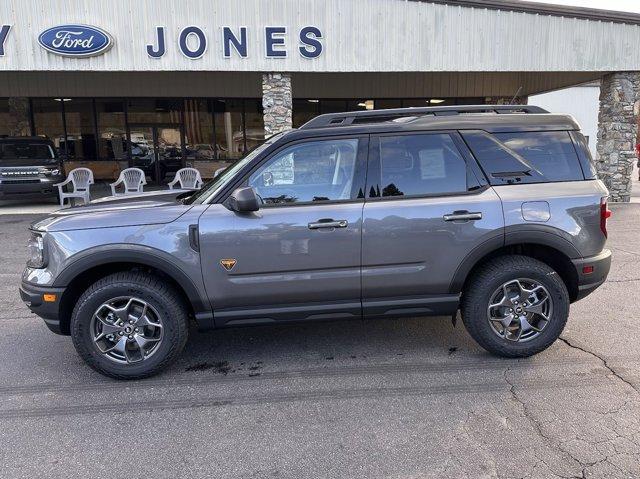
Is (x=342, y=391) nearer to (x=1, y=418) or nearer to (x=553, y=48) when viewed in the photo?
(x=1, y=418)

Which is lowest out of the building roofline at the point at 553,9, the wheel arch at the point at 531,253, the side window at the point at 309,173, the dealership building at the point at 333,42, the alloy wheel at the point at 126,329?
the alloy wheel at the point at 126,329

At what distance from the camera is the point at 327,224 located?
3621mm

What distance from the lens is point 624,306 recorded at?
5.12m

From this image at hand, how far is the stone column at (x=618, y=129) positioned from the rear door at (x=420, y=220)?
1108cm

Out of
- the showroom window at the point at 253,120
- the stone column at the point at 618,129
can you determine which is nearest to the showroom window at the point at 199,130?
the showroom window at the point at 253,120

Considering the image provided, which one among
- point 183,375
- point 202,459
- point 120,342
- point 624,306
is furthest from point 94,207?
point 624,306

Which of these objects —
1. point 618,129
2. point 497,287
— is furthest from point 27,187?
point 618,129

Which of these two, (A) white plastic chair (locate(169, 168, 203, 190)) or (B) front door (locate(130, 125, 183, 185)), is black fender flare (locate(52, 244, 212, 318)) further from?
(B) front door (locate(130, 125, 183, 185))

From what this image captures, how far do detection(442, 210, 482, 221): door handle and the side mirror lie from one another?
56.0 inches

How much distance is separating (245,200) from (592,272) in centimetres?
279

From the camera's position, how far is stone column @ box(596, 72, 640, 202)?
12359 mm

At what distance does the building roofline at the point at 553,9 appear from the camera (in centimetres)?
1145

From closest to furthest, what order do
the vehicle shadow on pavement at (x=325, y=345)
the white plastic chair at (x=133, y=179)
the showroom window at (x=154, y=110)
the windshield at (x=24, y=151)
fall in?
1. the vehicle shadow on pavement at (x=325, y=345)
2. the windshield at (x=24, y=151)
3. the white plastic chair at (x=133, y=179)
4. the showroom window at (x=154, y=110)

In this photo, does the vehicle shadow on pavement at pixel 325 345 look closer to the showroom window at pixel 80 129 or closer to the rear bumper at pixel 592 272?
the rear bumper at pixel 592 272
